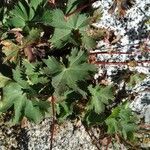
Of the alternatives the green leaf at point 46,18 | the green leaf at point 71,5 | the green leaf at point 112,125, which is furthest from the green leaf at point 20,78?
the green leaf at point 112,125

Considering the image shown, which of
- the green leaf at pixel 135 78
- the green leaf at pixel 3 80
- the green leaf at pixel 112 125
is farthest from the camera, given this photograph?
the green leaf at pixel 135 78

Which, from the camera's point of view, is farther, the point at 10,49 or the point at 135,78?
the point at 135,78

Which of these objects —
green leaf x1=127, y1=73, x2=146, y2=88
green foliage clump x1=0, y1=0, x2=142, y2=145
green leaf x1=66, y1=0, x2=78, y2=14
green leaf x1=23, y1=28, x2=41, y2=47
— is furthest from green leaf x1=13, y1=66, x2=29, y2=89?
green leaf x1=127, y1=73, x2=146, y2=88

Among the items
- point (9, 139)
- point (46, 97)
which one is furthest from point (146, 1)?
point (9, 139)

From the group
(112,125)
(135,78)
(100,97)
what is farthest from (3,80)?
(135,78)

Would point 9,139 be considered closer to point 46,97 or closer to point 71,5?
point 46,97

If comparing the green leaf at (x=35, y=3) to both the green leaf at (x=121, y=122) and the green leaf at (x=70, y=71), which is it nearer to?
the green leaf at (x=70, y=71)

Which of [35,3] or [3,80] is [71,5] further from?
[3,80]

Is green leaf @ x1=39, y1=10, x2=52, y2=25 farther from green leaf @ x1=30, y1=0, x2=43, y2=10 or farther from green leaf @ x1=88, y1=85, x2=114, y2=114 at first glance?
green leaf @ x1=88, y1=85, x2=114, y2=114
